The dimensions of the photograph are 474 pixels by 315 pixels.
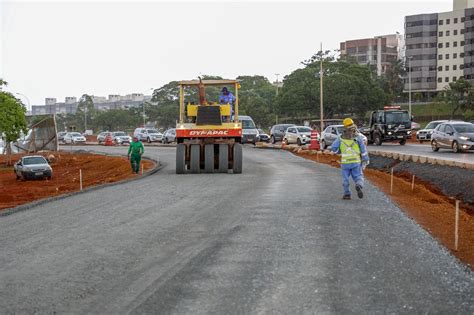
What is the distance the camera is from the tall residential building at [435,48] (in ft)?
373

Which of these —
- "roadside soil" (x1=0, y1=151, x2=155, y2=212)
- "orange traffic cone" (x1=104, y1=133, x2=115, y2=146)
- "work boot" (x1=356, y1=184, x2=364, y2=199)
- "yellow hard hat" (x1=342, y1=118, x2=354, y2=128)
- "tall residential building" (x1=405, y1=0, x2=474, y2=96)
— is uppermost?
"tall residential building" (x1=405, y1=0, x2=474, y2=96)

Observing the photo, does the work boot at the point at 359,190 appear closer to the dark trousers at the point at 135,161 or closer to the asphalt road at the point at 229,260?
the asphalt road at the point at 229,260

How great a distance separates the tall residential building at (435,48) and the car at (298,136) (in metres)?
74.1

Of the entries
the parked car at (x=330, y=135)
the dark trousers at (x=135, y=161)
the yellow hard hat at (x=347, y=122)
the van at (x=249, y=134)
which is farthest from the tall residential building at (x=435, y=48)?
the yellow hard hat at (x=347, y=122)

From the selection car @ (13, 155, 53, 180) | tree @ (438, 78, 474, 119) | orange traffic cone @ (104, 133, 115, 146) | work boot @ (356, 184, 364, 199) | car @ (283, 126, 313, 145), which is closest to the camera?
work boot @ (356, 184, 364, 199)

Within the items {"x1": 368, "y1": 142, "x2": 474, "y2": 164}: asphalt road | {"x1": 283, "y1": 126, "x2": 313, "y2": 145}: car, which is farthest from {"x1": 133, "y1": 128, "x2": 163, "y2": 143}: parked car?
{"x1": 368, "y1": 142, "x2": 474, "y2": 164}: asphalt road

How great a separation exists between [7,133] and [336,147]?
39.0 meters

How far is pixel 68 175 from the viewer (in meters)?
36.1

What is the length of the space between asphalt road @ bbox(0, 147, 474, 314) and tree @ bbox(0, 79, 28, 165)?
1361 inches

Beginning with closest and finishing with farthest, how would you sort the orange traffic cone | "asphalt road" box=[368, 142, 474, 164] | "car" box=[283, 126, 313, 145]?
"asphalt road" box=[368, 142, 474, 164] < "car" box=[283, 126, 313, 145] < the orange traffic cone

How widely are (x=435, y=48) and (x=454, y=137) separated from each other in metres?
92.4

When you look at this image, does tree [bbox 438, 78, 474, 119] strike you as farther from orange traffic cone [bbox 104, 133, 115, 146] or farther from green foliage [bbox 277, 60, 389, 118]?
orange traffic cone [bbox 104, 133, 115, 146]

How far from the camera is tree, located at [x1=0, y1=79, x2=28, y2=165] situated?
45.9 meters

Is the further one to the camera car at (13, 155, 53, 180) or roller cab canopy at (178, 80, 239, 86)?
car at (13, 155, 53, 180)
